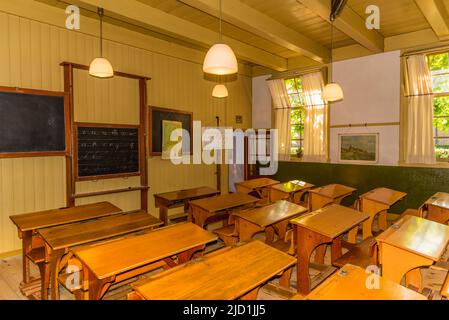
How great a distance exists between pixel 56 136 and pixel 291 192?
12.4 ft

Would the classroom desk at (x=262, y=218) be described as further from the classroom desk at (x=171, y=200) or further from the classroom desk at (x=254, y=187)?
the classroom desk at (x=254, y=187)

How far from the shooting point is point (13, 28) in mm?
3957

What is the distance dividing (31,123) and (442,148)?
6.78 metres

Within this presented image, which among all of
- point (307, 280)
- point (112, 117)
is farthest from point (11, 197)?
point (307, 280)

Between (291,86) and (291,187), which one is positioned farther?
(291,86)

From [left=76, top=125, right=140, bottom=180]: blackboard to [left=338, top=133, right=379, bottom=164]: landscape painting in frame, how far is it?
4.33m

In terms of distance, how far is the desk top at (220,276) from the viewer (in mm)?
1637

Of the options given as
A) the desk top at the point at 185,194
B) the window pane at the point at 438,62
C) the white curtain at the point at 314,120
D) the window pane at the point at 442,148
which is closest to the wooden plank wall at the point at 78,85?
the desk top at the point at 185,194

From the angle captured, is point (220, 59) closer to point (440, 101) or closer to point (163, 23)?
point (163, 23)

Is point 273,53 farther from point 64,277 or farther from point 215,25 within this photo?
point 64,277

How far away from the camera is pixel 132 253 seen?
2207mm

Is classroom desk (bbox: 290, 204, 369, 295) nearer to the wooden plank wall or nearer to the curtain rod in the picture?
the wooden plank wall

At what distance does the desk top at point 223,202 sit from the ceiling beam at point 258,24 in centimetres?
258

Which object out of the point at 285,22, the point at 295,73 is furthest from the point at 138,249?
the point at 295,73
